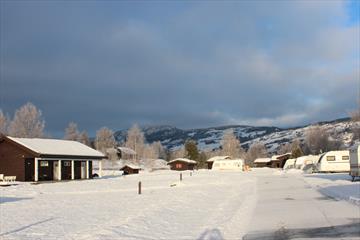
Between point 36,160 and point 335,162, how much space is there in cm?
3782

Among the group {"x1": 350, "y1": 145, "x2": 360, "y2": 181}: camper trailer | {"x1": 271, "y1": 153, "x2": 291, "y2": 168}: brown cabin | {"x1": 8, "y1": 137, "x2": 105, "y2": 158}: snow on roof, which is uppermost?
{"x1": 8, "y1": 137, "x2": 105, "y2": 158}: snow on roof

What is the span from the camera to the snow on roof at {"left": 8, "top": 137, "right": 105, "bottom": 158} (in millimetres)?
52334

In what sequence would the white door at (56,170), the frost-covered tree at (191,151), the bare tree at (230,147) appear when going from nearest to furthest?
the white door at (56,170), the frost-covered tree at (191,151), the bare tree at (230,147)

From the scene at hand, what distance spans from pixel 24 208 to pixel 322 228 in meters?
13.9

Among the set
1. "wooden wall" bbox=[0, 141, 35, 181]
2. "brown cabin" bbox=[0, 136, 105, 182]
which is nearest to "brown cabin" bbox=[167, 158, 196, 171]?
"brown cabin" bbox=[0, 136, 105, 182]

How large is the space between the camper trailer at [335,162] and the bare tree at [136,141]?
90785 millimetres

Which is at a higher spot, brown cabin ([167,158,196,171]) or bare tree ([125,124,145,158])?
bare tree ([125,124,145,158])

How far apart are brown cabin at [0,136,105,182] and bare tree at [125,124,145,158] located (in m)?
92.8

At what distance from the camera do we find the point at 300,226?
46.9ft

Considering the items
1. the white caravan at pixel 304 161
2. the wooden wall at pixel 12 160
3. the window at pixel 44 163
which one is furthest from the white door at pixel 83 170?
the white caravan at pixel 304 161

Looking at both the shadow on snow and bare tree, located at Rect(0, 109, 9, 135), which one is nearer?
the shadow on snow

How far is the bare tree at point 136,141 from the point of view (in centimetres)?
15112

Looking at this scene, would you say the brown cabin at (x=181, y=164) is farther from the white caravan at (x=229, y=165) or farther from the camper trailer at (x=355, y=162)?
the camper trailer at (x=355, y=162)

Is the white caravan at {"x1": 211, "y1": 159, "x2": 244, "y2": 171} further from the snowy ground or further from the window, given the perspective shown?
the snowy ground
